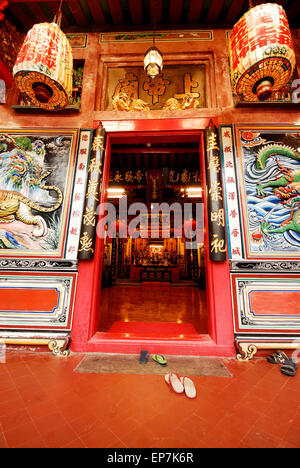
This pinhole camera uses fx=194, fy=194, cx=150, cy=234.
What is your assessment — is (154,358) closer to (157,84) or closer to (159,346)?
(159,346)

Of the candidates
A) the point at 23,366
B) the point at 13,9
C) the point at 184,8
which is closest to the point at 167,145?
the point at 184,8

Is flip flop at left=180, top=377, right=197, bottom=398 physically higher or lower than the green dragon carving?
lower

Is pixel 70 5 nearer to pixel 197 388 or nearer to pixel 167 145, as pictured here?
pixel 167 145

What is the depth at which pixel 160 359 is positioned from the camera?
2.75 metres

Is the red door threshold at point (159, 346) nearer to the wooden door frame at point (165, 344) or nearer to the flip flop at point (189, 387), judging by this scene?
the wooden door frame at point (165, 344)

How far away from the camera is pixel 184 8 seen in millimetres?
4039

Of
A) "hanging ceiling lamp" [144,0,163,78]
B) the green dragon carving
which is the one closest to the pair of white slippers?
the green dragon carving

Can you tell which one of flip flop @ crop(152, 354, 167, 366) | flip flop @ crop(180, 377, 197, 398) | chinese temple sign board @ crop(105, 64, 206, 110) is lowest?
flip flop @ crop(180, 377, 197, 398)

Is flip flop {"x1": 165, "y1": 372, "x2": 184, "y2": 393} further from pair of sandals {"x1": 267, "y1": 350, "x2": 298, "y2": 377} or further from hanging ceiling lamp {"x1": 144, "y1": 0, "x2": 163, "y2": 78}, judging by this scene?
hanging ceiling lamp {"x1": 144, "y1": 0, "x2": 163, "y2": 78}

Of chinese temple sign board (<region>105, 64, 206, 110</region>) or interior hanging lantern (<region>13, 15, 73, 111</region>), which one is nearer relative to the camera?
interior hanging lantern (<region>13, 15, 73, 111</region>)

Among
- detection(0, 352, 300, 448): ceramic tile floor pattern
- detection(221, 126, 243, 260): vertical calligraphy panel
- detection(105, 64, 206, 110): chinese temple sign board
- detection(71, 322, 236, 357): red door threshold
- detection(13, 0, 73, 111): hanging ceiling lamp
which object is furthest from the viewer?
detection(105, 64, 206, 110): chinese temple sign board

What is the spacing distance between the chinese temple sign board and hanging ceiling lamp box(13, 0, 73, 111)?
150cm

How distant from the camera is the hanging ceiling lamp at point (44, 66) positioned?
2.59m

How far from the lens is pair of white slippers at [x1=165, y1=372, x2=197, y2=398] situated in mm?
2074
